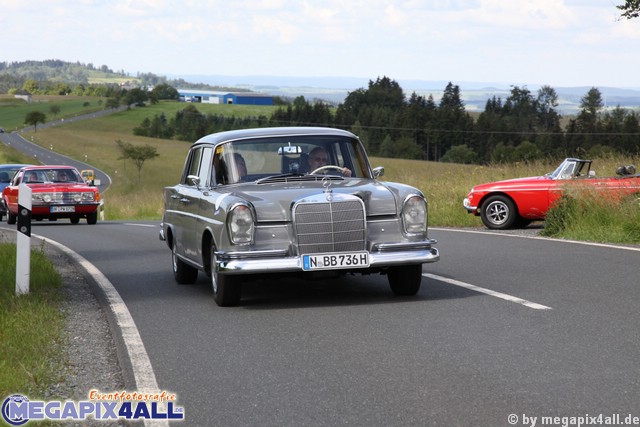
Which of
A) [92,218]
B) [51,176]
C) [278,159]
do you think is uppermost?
[278,159]

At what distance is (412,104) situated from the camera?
6683 inches

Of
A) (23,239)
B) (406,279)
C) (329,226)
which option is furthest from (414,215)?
(23,239)

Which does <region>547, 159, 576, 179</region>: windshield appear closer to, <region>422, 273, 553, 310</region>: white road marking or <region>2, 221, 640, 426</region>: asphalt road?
<region>2, 221, 640, 426</region>: asphalt road

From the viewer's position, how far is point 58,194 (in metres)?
26.8

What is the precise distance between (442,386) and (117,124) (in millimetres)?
187880

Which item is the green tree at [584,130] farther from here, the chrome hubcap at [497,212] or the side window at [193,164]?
the side window at [193,164]

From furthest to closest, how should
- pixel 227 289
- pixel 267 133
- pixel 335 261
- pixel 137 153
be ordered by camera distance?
pixel 137 153, pixel 267 133, pixel 227 289, pixel 335 261

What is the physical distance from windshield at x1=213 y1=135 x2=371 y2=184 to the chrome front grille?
1.13 meters

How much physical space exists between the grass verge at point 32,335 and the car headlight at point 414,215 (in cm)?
324

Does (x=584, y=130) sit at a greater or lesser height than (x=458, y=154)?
greater

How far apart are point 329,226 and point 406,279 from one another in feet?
3.42

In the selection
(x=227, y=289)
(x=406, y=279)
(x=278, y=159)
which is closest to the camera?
(x=227, y=289)

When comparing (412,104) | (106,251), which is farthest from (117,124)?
(106,251)

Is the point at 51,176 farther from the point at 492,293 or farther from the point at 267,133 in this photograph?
the point at 492,293
